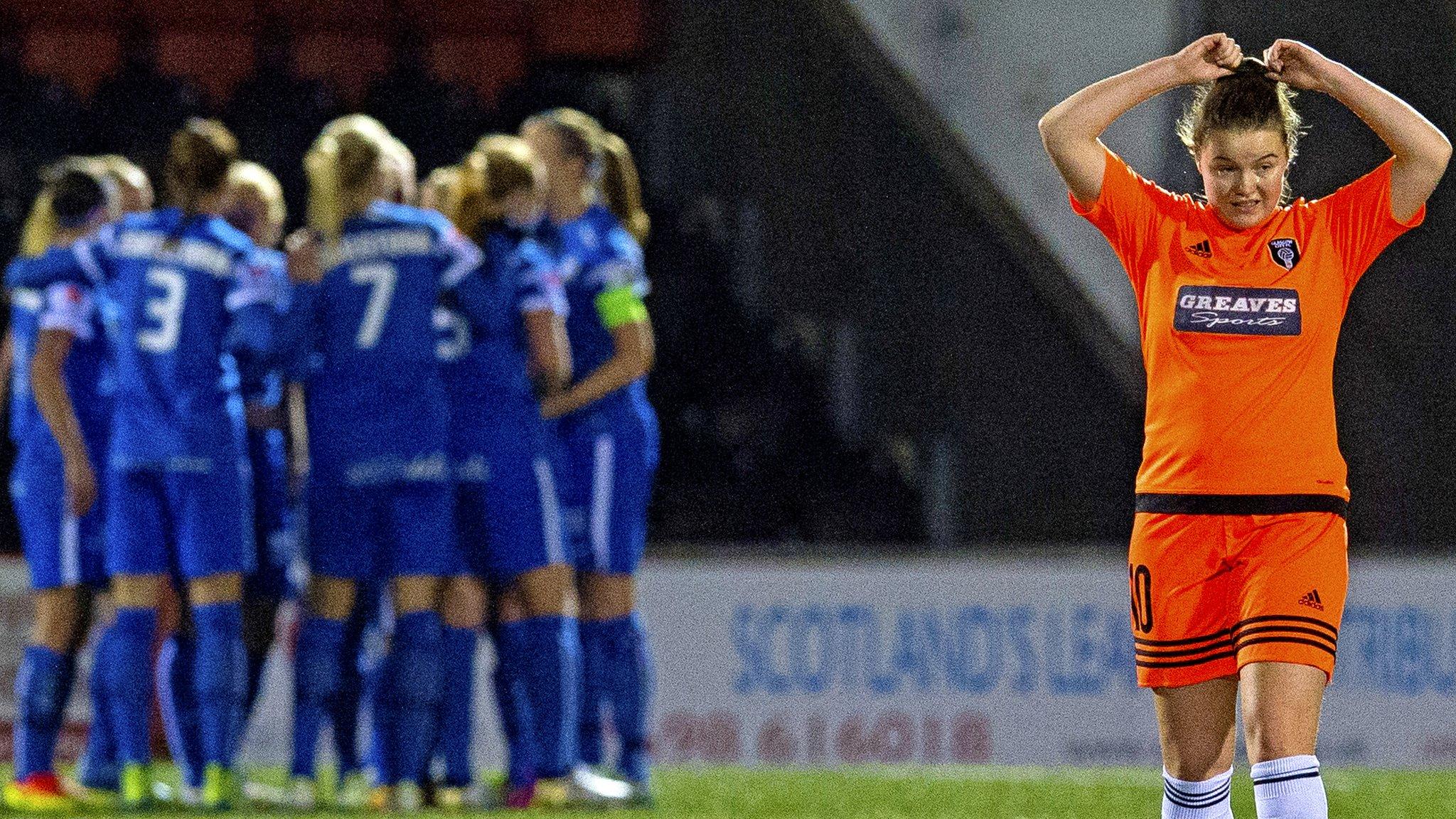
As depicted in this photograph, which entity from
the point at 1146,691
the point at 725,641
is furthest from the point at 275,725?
the point at 1146,691

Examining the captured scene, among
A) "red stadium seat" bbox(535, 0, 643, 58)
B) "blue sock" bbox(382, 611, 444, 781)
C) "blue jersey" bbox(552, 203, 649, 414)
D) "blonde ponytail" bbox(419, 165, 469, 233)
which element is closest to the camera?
"blue sock" bbox(382, 611, 444, 781)

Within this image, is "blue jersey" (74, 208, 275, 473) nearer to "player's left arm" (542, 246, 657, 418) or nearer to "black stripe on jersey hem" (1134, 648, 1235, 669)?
"player's left arm" (542, 246, 657, 418)

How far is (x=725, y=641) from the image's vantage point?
27.7ft

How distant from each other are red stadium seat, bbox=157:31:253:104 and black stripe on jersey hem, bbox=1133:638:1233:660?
9.71 meters

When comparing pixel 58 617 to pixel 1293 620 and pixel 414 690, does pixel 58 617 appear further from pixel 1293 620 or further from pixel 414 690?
pixel 1293 620

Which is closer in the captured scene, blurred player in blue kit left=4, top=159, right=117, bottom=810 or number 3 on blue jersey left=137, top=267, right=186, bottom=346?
number 3 on blue jersey left=137, top=267, right=186, bottom=346

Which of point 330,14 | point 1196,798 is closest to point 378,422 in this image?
point 1196,798

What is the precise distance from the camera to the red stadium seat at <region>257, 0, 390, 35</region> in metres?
12.9

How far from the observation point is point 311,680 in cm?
607

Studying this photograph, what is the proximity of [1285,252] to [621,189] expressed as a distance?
3278 mm

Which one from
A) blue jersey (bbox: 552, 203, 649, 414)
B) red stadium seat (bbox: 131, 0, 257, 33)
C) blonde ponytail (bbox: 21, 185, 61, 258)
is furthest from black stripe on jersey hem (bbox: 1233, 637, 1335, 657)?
red stadium seat (bbox: 131, 0, 257, 33)

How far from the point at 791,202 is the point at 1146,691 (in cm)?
444

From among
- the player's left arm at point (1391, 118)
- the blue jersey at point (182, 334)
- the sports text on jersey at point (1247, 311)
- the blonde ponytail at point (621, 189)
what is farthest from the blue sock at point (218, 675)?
the player's left arm at point (1391, 118)

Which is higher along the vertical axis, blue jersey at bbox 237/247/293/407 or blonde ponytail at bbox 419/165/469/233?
blonde ponytail at bbox 419/165/469/233
